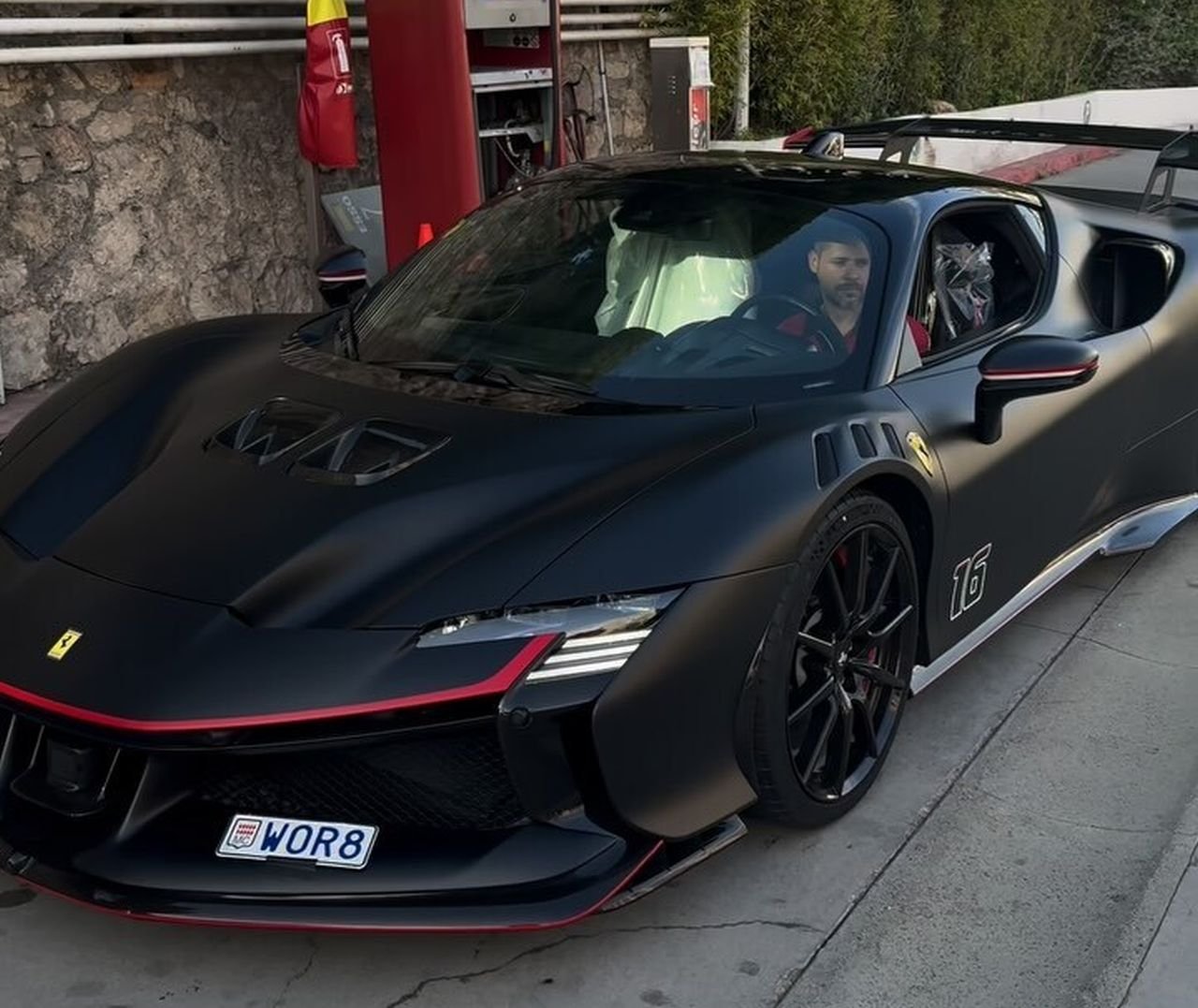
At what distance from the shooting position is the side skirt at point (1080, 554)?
3.42 meters

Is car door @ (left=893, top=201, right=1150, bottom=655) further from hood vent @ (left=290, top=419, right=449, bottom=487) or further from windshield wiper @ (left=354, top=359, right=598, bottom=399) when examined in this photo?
hood vent @ (left=290, top=419, right=449, bottom=487)

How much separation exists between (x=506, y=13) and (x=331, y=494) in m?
4.91

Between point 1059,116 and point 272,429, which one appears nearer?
point 272,429

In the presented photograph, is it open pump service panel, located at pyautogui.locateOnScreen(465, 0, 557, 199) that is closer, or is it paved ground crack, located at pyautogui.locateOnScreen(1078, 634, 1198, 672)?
paved ground crack, located at pyautogui.locateOnScreen(1078, 634, 1198, 672)


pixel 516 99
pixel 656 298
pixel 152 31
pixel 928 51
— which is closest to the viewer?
pixel 656 298

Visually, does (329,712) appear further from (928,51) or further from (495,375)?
(928,51)

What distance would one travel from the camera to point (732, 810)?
104 inches

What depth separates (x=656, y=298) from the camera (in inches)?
134

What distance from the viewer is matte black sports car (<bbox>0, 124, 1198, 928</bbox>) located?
2.38 meters

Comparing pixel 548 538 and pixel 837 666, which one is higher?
pixel 548 538

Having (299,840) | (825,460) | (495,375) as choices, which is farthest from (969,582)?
(299,840)

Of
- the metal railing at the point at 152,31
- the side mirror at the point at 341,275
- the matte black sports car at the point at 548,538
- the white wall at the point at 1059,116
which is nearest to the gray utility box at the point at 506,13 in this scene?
the metal railing at the point at 152,31

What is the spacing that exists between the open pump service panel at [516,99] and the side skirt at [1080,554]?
154 inches

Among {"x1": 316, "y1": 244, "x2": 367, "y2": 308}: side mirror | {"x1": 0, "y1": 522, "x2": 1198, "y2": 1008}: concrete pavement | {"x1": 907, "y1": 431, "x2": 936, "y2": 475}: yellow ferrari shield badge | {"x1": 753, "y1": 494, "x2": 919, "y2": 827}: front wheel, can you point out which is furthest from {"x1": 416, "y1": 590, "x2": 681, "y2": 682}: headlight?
{"x1": 316, "y1": 244, "x2": 367, "y2": 308}: side mirror
